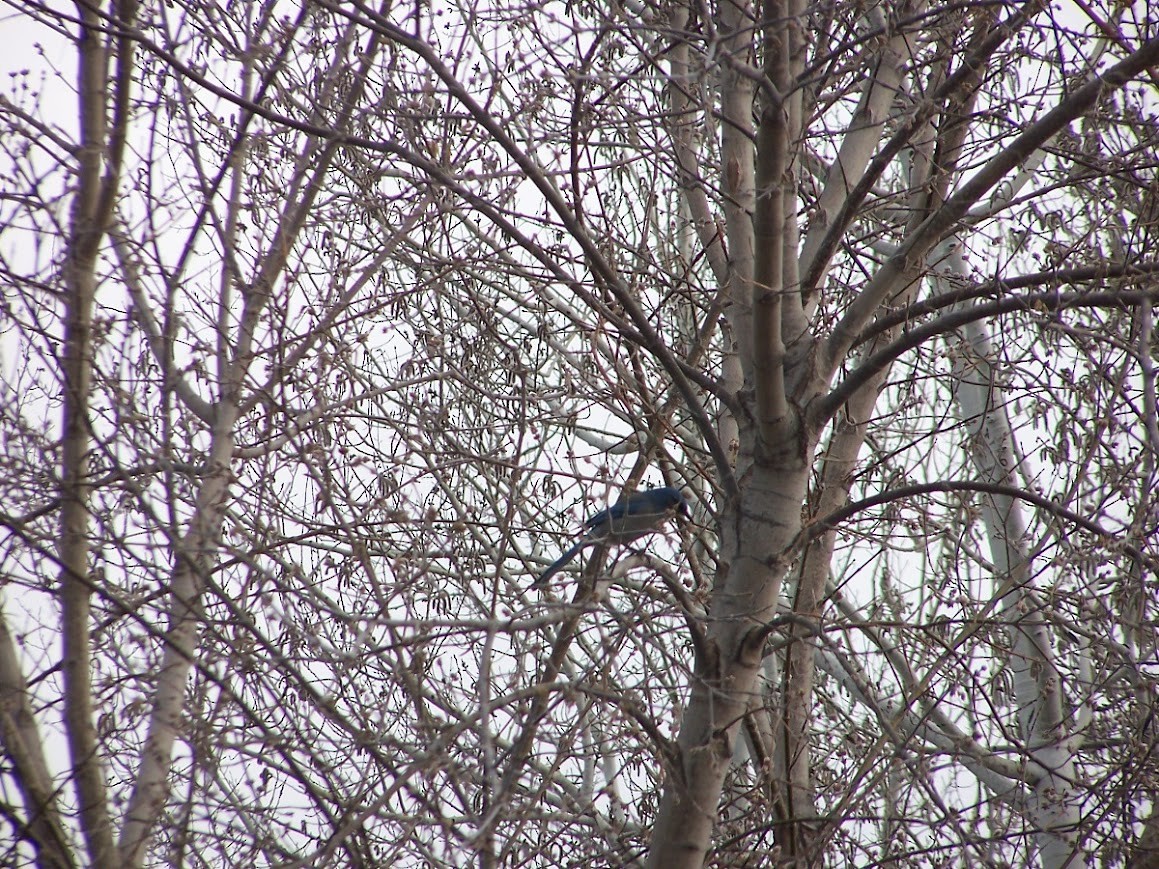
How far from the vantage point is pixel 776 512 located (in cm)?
400

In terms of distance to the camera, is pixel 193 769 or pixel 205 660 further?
pixel 205 660

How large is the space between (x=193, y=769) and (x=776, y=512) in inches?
87.1

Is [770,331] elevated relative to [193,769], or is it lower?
elevated

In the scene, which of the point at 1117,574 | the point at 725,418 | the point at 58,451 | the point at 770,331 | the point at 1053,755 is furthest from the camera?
the point at 1053,755

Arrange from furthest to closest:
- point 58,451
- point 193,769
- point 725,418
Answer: point 725,418
point 58,451
point 193,769

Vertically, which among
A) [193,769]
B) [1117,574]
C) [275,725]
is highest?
[1117,574]

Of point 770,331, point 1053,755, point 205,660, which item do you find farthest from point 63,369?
point 1053,755

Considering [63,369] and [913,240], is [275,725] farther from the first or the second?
[913,240]

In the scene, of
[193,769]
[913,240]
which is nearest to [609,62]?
[913,240]

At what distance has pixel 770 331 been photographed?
3.80 meters

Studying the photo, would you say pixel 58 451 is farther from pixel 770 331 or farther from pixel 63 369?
pixel 770 331

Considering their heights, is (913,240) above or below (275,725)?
above

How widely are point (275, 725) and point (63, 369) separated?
156 cm

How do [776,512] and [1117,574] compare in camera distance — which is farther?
[1117,574]
